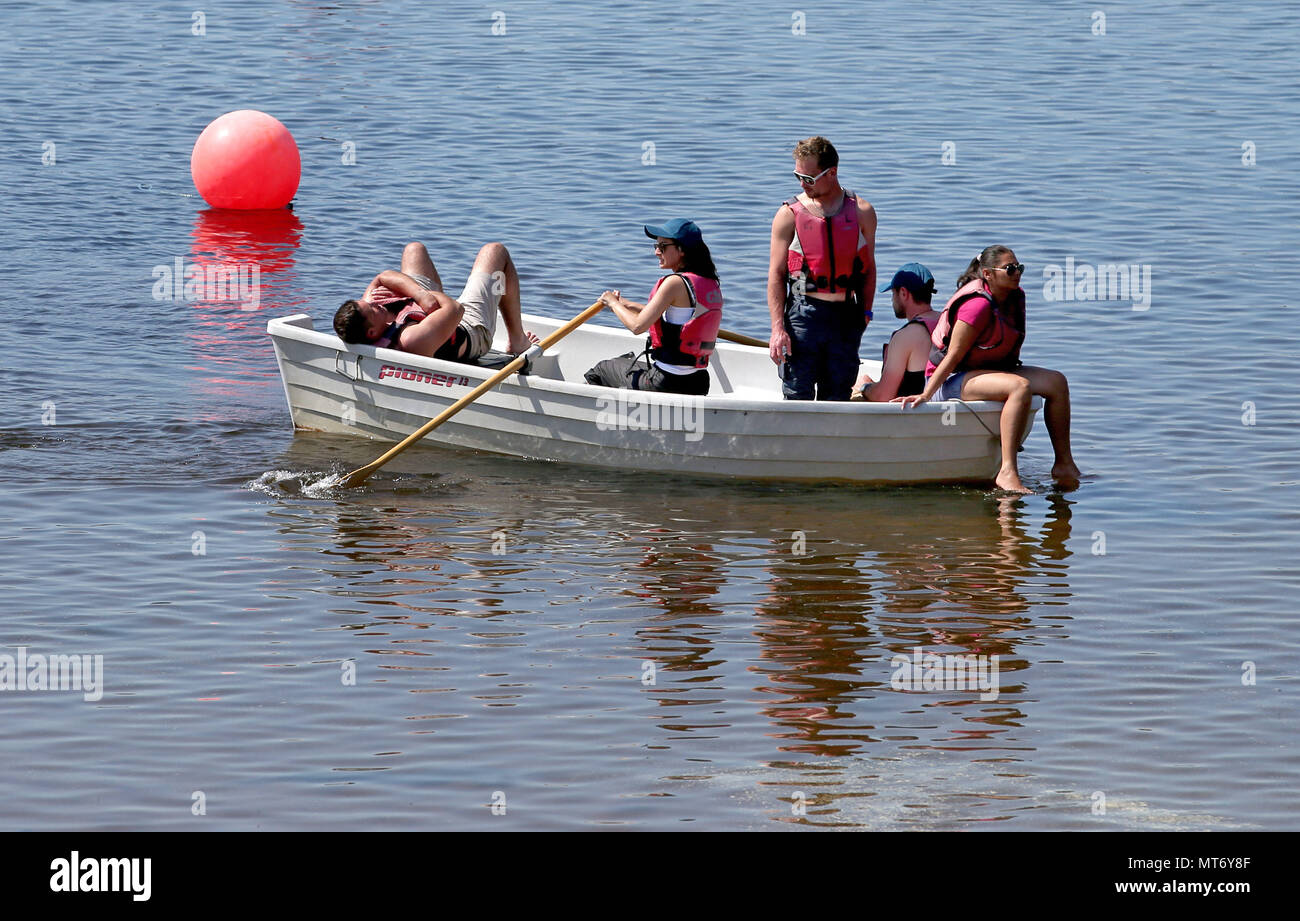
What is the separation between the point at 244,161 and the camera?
55.0ft

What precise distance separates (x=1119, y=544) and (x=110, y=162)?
13368mm

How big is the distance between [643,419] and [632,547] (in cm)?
108

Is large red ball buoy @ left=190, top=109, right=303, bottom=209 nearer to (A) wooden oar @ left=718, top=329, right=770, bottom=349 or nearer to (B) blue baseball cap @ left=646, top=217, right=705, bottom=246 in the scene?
(A) wooden oar @ left=718, top=329, right=770, bottom=349

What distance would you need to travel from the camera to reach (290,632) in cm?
789

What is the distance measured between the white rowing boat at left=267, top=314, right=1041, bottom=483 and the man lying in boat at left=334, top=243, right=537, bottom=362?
16 centimetres

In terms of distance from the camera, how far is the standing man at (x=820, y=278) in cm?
930

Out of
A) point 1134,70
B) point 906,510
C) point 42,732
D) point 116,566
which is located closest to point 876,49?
point 1134,70

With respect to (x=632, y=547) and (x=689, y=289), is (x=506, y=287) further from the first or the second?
(x=632, y=547)

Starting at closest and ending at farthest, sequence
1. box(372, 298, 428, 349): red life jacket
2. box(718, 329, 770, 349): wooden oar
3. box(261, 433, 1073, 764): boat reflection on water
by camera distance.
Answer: box(261, 433, 1073, 764): boat reflection on water → box(372, 298, 428, 349): red life jacket → box(718, 329, 770, 349): wooden oar

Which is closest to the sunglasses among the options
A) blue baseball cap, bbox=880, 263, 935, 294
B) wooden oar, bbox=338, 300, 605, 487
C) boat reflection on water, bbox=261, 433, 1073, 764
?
blue baseball cap, bbox=880, 263, 935, 294

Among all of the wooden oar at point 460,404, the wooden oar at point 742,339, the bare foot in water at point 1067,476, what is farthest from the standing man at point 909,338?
the wooden oar at point 460,404

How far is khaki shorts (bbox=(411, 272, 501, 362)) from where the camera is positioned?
10664 mm

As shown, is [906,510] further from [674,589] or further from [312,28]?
[312,28]

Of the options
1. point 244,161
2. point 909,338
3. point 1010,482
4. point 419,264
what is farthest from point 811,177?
point 244,161
